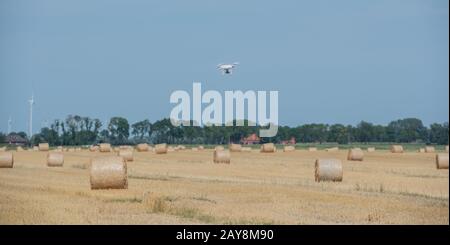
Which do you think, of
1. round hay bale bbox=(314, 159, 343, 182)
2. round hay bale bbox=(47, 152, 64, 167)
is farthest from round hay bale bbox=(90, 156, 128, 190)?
round hay bale bbox=(47, 152, 64, 167)

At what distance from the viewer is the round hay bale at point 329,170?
2689 cm

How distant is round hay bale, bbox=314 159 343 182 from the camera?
88.2 ft

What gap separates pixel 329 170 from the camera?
1061 inches

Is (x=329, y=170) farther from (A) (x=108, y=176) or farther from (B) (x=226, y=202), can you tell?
(B) (x=226, y=202)

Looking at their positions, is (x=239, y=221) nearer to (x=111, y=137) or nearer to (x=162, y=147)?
(x=162, y=147)

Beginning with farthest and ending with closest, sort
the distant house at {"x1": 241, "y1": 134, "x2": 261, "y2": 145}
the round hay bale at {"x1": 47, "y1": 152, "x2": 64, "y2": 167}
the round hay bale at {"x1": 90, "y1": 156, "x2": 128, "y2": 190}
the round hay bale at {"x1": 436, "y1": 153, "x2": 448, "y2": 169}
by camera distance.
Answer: the distant house at {"x1": 241, "y1": 134, "x2": 261, "y2": 145} < the round hay bale at {"x1": 47, "y1": 152, "x2": 64, "y2": 167} < the round hay bale at {"x1": 436, "y1": 153, "x2": 448, "y2": 169} < the round hay bale at {"x1": 90, "y1": 156, "x2": 128, "y2": 190}

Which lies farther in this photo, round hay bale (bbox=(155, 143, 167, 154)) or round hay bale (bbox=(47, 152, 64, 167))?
round hay bale (bbox=(155, 143, 167, 154))

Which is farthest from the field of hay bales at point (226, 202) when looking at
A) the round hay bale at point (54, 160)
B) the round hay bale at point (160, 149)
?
the round hay bale at point (160, 149)

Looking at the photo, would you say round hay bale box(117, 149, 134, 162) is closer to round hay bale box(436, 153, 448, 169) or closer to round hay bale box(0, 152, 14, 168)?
round hay bale box(0, 152, 14, 168)

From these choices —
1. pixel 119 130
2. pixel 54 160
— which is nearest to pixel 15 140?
pixel 119 130

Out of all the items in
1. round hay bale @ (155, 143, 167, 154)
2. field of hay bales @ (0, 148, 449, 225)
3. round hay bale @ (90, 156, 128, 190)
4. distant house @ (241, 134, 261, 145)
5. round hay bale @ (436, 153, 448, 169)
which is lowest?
field of hay bales @ (0, 148, 449, 225)

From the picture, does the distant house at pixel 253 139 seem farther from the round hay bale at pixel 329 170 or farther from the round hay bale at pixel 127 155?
the round hay bale at pixel 329 170
